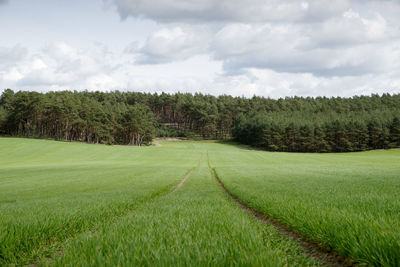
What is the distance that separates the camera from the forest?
328 ft

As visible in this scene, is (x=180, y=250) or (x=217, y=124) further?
(x=217, y=124)

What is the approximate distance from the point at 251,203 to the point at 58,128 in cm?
12188

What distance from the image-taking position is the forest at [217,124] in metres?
100

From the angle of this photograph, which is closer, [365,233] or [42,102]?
[365,233]

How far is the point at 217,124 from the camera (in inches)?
5984

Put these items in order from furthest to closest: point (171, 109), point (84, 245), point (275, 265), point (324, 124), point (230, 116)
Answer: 1. point (171, 109)
2. point (230, 116)
3. point (324, 124)
4. point (84, 245)
5. point (275, 265)

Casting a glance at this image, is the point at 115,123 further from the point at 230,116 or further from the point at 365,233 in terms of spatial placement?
the point at 365,233

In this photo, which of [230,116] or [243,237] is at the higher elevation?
[230,116]

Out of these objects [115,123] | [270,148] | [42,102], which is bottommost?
[270,148]

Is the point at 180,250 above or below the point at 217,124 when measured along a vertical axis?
below

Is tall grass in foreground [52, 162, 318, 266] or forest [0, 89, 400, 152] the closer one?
tall grass in foreground [52, 162, 318, 266]

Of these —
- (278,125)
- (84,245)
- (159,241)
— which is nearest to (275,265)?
(159,241)

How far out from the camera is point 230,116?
156 m

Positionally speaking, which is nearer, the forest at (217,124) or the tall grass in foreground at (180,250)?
the tall grass in foreground at (180,250)
